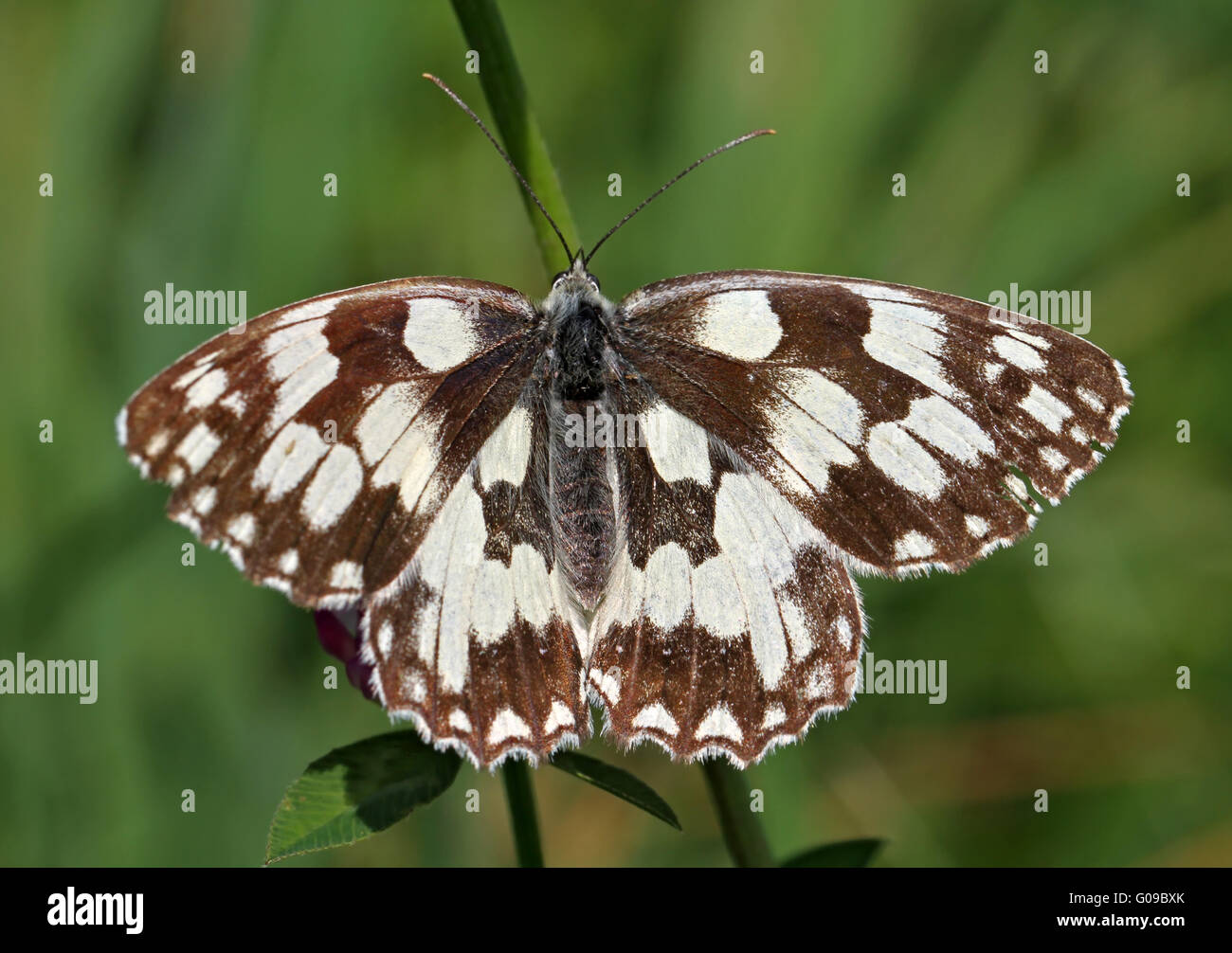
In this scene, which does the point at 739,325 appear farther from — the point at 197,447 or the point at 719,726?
the point at 197,447

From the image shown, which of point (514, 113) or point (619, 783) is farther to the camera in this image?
point (619, 783)

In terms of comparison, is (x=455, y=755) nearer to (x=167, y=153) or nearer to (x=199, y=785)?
(x=199, y=785)

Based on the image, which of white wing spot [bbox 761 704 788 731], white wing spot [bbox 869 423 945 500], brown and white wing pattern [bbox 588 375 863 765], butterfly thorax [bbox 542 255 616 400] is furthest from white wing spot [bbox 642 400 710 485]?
white wing spot [bbox 761 704 788 731]

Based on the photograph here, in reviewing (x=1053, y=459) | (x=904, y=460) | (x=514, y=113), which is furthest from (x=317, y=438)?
(x=1053, y=459)

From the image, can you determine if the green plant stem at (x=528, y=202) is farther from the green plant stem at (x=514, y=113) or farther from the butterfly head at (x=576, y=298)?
the butterfly head at (x=576, y=298)
